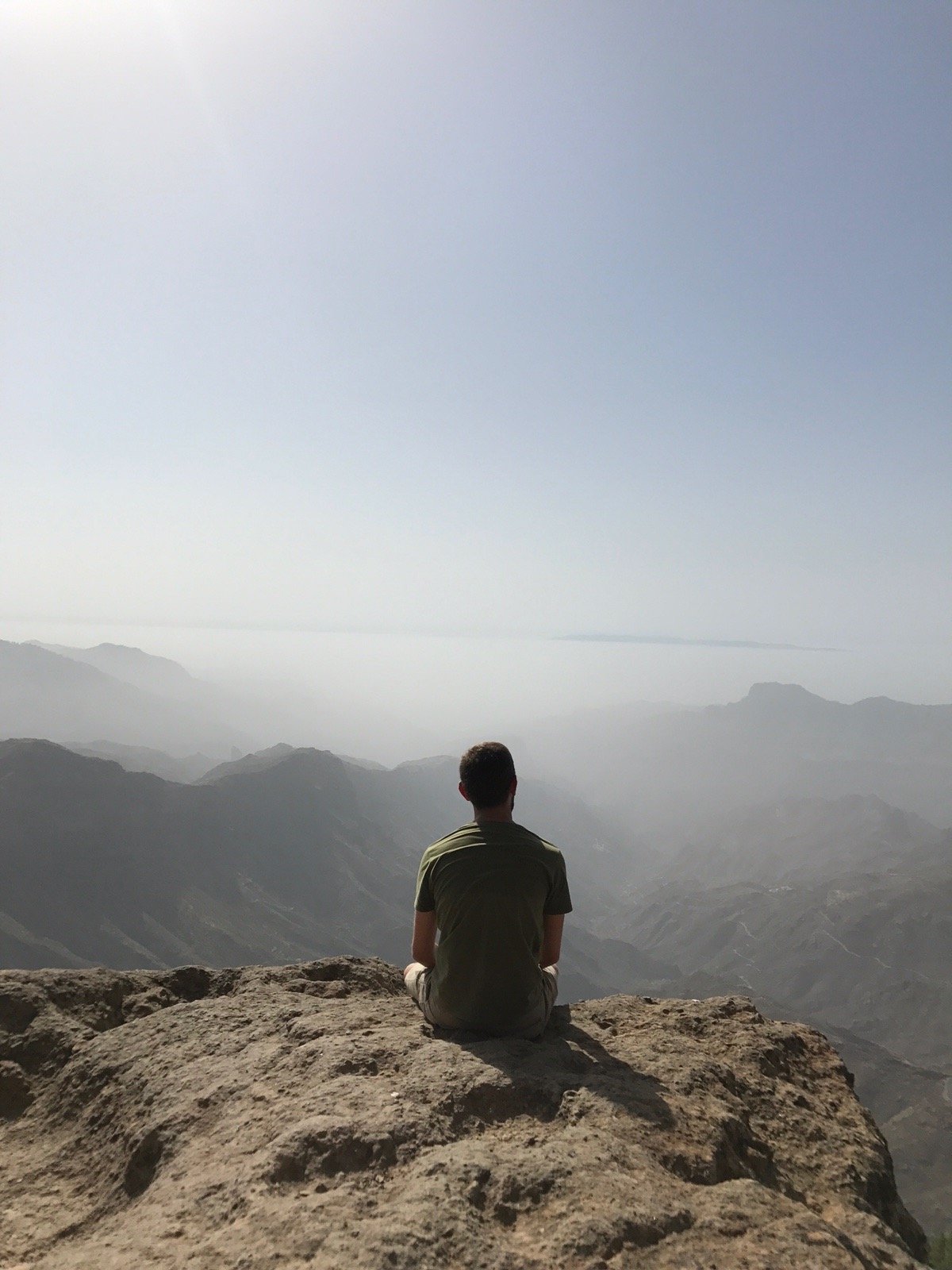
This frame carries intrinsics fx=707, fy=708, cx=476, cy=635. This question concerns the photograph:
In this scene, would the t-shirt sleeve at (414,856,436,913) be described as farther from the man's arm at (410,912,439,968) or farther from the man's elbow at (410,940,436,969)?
the man's elbow at (410,940,436,969)

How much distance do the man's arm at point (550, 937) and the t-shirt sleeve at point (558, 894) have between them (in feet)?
0.22

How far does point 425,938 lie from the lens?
20.1 feet

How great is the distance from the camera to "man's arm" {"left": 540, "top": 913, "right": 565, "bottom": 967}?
20.2ft

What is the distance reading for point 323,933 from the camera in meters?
147

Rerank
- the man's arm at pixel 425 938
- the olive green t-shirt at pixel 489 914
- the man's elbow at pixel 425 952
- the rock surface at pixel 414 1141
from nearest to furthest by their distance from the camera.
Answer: the rock surface at pixel 414 1141, the olive green t-shirt at pixel 489 914, the man's arm at pixel 425 938, the man's elbow at pixel 425 952

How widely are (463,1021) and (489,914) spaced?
1119 millimetres

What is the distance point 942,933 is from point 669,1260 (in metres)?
236

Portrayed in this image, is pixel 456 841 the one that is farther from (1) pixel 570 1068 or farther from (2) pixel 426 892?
(1) pixel 570 1068

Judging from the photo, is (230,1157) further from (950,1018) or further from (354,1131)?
(950,1018)

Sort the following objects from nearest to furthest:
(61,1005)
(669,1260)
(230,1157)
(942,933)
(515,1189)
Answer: (669,1260)
(515,1189)
(230,1157)
(61,1005)
(942,933)

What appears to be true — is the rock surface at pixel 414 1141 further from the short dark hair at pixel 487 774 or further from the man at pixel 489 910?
the short dark hair at pixel 487 774

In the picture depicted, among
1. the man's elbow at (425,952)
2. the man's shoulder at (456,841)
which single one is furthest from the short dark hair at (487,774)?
the man's elbow at (425,952)

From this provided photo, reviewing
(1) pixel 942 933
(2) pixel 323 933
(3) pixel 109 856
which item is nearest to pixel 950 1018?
(1) pixel 942 933

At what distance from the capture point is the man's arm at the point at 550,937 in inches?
242
